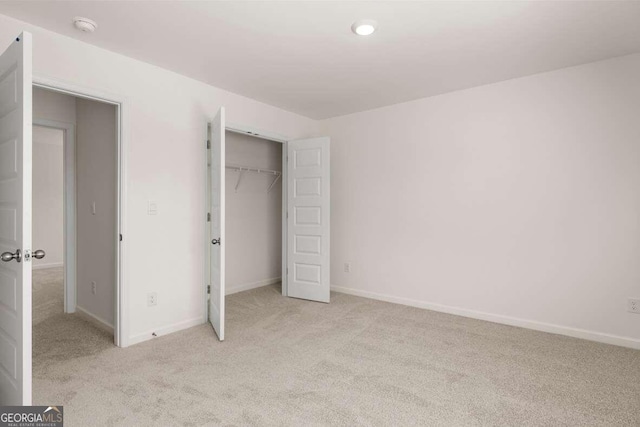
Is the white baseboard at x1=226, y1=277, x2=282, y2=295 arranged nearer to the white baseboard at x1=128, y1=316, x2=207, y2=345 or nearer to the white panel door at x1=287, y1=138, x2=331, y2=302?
the white panel door at x1=287, y1=138, x2=331, y2=302

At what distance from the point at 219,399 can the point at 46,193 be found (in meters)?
6.65

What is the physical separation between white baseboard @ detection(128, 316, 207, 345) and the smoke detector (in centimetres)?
245

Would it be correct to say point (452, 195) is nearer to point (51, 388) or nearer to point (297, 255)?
point (297, 255)

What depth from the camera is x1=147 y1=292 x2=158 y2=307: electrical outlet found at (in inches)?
124

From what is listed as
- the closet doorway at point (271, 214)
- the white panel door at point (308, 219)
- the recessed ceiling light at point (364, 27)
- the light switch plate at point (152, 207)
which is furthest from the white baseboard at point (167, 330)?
the recessed ceiling light at point (364, 27)

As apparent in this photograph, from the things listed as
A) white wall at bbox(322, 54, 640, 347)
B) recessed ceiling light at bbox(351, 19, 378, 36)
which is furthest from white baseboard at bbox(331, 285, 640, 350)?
recessed ceiling light at bbox(351, 19, 378, 36)

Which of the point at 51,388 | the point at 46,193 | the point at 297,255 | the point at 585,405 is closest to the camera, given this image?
the point at 585,405

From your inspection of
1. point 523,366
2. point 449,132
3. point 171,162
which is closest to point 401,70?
point 449,132

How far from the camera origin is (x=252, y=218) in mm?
5098

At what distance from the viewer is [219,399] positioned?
6.98ft

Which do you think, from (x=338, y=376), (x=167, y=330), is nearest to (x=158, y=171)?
(x=167, y=330)

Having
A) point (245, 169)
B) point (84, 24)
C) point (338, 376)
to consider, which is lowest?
point (338, 376)

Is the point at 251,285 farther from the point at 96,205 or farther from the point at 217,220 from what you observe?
the point at 96,205

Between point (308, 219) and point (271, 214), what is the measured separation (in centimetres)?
112
